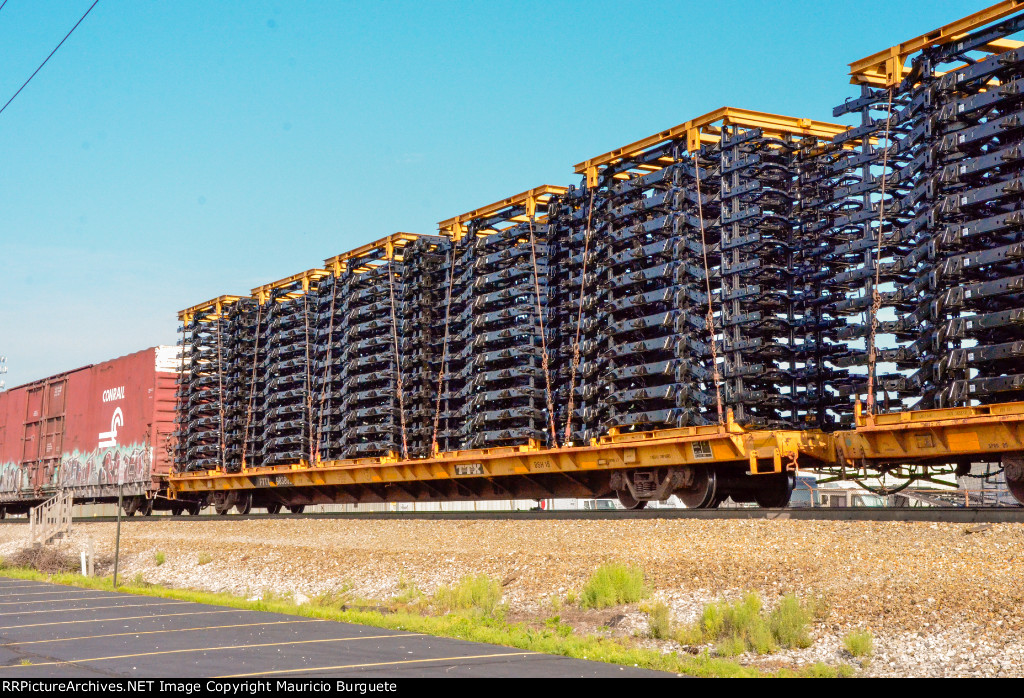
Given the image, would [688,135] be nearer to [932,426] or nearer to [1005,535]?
[932,426]

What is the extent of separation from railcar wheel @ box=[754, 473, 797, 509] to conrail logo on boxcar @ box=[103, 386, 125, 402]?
82.2 feet

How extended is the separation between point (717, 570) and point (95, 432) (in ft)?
97.8

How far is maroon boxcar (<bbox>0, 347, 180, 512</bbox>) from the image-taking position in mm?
34375

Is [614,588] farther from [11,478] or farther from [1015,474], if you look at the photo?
[11,478]

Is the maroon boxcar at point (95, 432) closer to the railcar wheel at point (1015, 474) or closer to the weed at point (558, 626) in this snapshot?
the weed at point (558, 626)

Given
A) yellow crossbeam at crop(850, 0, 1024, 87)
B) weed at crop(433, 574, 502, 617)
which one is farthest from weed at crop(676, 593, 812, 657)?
yellow crossbeam at crop(850, 0, 1024, 87)

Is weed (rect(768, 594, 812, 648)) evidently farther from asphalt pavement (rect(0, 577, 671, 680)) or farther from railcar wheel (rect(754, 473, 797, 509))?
railcar wheel (rect(754, 473, 797, 509))

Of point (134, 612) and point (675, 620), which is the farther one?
point (134, 612)

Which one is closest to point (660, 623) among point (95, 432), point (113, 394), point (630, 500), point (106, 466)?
point (630, 500)

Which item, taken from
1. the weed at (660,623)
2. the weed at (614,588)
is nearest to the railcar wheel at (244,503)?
the weed at (614,588)

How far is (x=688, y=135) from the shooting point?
18203mm

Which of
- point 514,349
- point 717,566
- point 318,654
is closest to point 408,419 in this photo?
point 514,349

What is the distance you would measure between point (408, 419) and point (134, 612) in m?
11.1

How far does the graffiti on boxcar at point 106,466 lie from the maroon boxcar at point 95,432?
3cm
